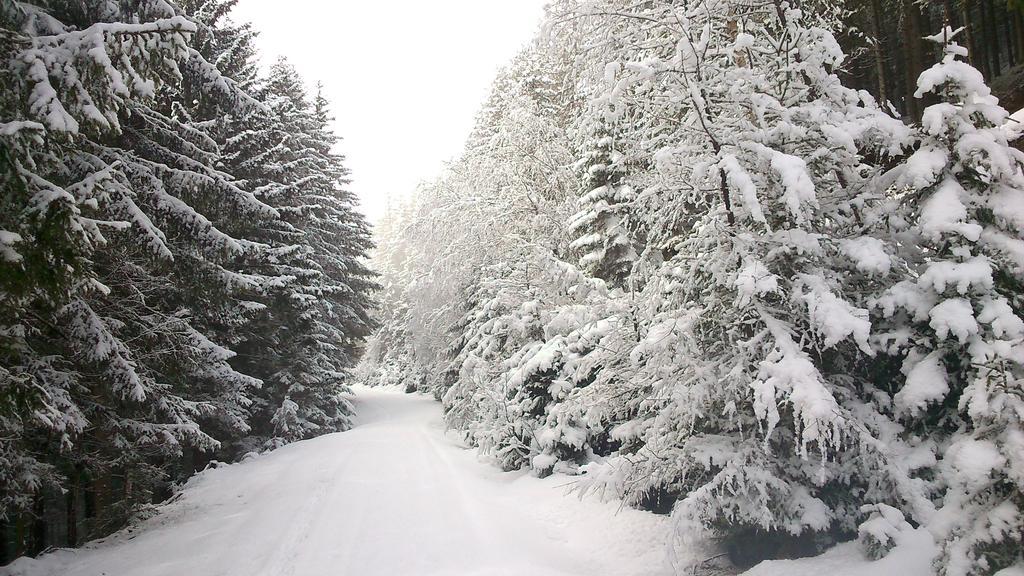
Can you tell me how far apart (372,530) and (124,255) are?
20.2ft

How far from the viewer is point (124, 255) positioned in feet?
28.8

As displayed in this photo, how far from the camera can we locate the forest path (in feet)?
25.8

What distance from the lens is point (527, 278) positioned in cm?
1416

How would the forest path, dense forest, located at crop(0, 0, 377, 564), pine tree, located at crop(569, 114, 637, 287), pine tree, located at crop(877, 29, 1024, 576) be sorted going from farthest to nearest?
pine tree, located at crop(569, 114, 637, 287)
the forest path
dense forest, located at crop(0, 0, 377, 564)
pine tree, located at crop(877, 29, 1024, 576)

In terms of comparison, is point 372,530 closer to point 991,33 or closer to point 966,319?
point 966,319

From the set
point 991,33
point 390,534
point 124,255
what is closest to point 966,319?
point 390,534

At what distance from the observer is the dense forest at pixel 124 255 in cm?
496

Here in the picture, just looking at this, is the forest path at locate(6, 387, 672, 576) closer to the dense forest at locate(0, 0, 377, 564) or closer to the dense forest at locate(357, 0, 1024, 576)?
the dense forest at locate(0, 0, 377, 564)

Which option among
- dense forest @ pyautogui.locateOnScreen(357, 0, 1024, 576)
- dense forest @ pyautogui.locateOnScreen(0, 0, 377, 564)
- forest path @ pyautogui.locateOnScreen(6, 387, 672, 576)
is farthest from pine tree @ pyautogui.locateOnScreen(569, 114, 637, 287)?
dense forest @ pyautogui.locateOnScreen(0, 0, 377, 564)

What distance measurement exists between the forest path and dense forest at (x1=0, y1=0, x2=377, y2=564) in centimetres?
130

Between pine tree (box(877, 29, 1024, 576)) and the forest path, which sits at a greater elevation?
pine tree (box(877, 29, 1024, 576))

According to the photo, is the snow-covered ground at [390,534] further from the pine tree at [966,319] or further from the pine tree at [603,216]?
the pine tree at [603,216]

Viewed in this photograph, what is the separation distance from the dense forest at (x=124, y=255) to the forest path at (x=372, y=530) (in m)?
1.30

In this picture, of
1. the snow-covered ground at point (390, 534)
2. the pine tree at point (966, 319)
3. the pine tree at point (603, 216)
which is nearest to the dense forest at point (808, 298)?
the pine tree at point (966, 319)
